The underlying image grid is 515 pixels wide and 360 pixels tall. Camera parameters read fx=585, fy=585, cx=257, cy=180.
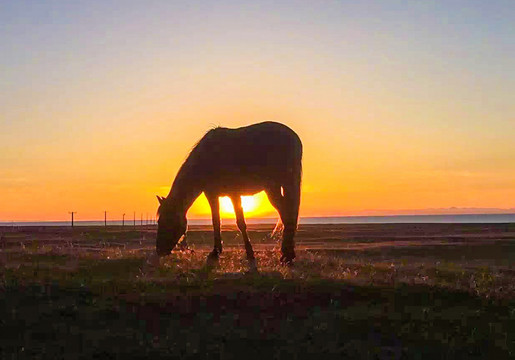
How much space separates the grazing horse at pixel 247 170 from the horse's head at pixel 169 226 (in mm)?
407

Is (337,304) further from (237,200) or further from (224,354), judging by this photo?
(237,200)

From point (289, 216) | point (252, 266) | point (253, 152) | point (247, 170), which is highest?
point (253, 152)

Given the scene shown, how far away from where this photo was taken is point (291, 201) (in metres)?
13.5

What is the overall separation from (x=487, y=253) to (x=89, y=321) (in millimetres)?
32177

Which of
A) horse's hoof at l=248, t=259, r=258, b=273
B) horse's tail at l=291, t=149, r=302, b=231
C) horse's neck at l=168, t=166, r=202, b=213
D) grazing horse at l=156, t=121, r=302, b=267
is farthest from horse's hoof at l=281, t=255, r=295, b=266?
horse's neck at l=168, t=166, r=202, b=213

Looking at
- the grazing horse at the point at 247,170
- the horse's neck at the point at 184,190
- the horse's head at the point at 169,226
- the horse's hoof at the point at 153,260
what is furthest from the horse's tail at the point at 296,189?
the horse's hoof at the point at 153,260

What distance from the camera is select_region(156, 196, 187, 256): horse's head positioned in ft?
47.4

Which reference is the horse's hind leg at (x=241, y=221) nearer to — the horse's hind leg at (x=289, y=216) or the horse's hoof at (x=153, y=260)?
the horse's hind leg at (x=289, y=216)

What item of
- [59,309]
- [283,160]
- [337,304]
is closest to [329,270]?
[283,160]

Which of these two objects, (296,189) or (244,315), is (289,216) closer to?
(296,189)

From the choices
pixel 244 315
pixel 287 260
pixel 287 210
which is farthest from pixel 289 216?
pixel 244 315

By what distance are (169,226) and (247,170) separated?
2.58 metres

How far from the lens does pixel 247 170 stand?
1354 cm

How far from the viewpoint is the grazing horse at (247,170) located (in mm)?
13531
